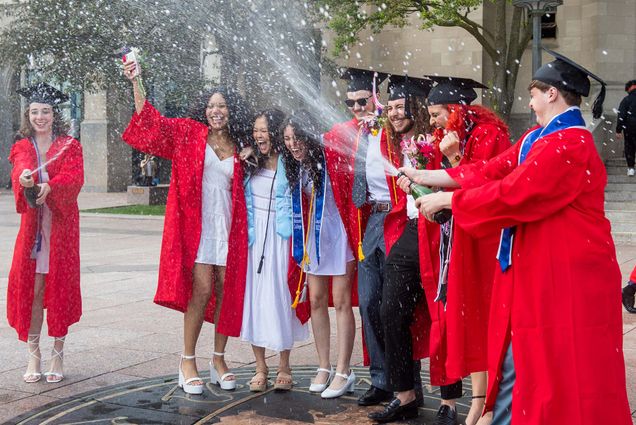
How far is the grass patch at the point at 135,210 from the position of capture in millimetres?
24062

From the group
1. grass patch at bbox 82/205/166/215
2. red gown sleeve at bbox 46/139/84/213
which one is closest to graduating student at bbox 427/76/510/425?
red gown sleeve at bbox 46/139/84/213

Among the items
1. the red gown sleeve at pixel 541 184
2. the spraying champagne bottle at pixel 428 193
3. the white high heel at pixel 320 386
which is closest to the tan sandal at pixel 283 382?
the white high heel at pixel 320 386

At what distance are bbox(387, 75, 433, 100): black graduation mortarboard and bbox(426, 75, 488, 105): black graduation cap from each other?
0.33 m

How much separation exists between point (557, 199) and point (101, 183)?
33264 mm

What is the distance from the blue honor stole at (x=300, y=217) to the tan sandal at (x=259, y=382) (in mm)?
789

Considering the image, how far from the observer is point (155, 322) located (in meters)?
9.00

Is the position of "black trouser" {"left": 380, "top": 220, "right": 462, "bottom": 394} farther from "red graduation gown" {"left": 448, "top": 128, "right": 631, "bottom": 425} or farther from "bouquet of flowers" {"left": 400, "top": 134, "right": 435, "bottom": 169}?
"red graduation gown" {"left": 448, "top": 128, "right": 631, "bottom": 425}

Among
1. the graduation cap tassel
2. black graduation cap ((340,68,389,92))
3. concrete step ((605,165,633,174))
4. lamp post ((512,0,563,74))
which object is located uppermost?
lamp post ((512,0,563,74))

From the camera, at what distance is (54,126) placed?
23.3 ft

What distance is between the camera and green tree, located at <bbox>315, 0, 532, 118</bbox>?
59.7ft

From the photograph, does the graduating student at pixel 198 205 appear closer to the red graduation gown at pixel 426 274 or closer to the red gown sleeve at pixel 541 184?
the red graduation gown at pixel 426 274

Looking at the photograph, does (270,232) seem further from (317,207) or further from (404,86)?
(404,86)

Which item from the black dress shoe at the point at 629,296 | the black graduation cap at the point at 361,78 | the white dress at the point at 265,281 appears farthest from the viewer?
the black dress shoe at the point at 629,296

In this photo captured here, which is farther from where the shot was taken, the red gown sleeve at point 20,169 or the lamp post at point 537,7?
the lamp post at point 537,7
